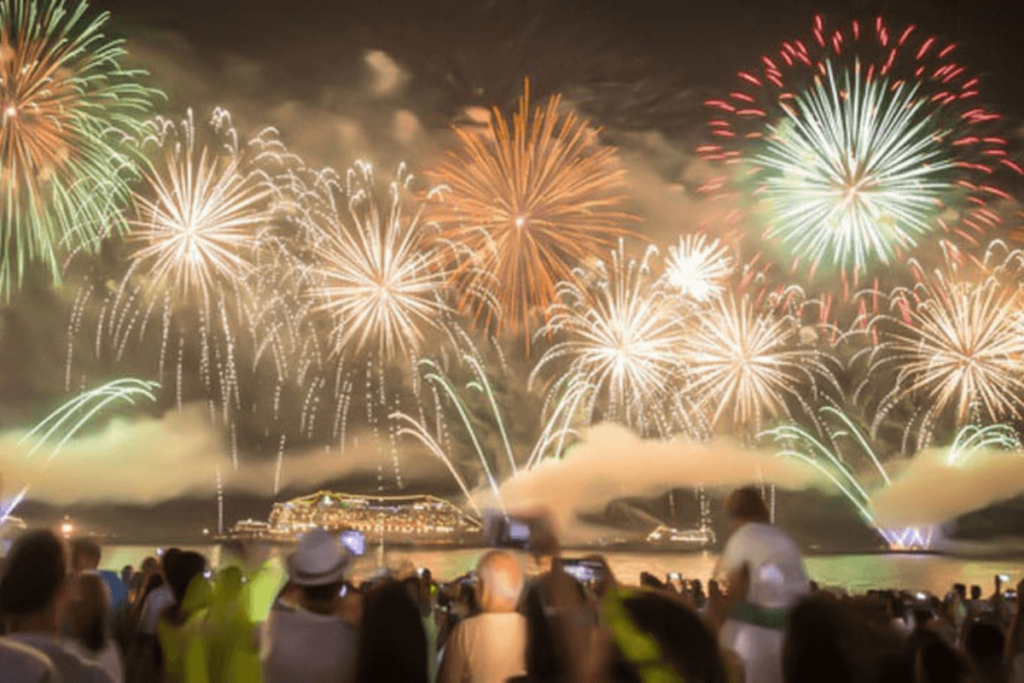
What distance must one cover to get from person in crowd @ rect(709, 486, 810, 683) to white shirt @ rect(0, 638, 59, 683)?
259cm

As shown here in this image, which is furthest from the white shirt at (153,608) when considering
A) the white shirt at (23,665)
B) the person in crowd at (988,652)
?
the person in crowd at (988,652)

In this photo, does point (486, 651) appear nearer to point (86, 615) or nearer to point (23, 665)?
point (86, 615)

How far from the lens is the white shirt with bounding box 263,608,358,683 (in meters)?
4.05

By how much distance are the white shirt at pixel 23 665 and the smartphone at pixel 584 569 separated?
6.62 feet

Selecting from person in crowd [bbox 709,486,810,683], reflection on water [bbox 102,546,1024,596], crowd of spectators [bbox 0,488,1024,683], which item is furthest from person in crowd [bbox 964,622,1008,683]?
reflection on water [bbox 102,546,1024,596]

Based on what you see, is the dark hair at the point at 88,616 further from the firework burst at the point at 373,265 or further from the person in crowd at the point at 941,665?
the firework burst at the point at 373,265

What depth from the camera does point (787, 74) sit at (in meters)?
27.7

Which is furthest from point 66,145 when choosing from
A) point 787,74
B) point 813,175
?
point 787,74

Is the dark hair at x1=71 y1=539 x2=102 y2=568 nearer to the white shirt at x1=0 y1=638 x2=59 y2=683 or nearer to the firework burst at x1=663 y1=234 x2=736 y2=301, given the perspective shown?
the white shirt at x1=0 y1=638 x2=59 y2=683

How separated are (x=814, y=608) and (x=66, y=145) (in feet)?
60.2

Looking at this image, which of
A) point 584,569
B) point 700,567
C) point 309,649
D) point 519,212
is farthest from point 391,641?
point 700,567

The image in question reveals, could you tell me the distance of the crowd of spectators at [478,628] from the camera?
276 cm

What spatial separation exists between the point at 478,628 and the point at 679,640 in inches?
77.5

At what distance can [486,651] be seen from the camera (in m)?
4.32
